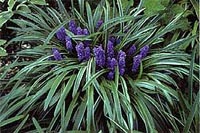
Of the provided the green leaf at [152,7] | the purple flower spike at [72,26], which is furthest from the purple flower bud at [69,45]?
the green leaf at [152,7]

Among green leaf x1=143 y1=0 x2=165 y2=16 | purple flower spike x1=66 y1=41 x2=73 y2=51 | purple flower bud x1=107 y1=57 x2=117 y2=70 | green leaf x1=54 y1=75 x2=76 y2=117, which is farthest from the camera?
green leaf x1=143 y1=0 x2=165 y2=16

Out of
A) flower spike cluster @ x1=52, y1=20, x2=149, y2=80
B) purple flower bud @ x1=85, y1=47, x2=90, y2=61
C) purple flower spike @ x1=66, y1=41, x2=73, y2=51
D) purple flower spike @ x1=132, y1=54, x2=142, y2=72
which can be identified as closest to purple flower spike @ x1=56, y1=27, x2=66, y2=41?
flower spike cluster @ x1=52, y1=20, x2=149, y2=80

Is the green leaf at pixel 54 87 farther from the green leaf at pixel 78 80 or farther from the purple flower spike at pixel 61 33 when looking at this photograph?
the purple flower spike at pixel 61 33

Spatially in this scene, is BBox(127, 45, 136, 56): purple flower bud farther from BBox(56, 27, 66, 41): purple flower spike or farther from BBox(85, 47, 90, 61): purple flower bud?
BBox(56, 27, 66, 41): purple flower spike

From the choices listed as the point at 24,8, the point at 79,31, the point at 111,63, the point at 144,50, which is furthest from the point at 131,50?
the point at 24,8

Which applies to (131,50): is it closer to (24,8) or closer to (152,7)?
(152,7)

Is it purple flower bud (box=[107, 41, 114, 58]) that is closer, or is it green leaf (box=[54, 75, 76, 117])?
green leaf (box=[54, 75, 76, 117])
